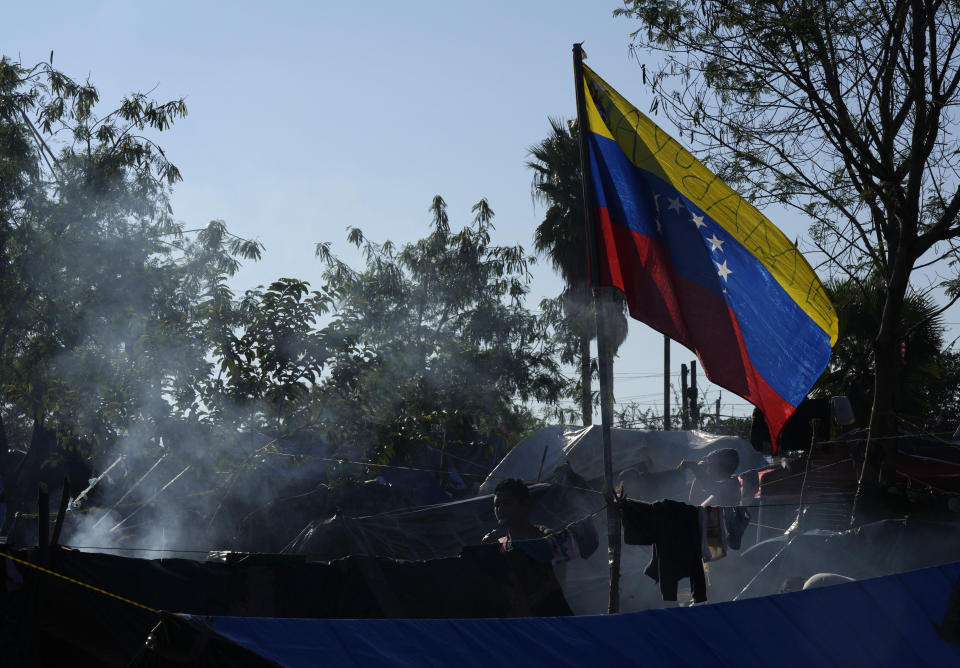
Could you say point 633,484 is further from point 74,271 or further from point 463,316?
point 463,316

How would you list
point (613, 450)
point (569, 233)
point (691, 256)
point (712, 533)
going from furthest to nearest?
point (569, 233), point (613, 450), point (712, 533), point (691, 256)

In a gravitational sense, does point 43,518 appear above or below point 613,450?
above

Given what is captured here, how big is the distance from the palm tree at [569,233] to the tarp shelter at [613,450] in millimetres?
6786

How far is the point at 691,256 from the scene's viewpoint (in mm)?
6316

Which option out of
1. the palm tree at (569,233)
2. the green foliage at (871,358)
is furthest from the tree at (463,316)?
the green foliage at (871,358)

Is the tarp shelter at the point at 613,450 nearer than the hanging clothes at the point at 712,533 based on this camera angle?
No

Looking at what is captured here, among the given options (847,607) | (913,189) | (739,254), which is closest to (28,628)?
(847,607)

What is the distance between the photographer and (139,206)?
13695 millimetres

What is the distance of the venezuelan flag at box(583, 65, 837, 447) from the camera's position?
6.23 metres

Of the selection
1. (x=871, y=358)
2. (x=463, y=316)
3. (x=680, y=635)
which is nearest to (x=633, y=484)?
(x=871, y=358)

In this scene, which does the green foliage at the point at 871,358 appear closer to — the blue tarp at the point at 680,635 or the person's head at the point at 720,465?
the person's head at the point at 720,465

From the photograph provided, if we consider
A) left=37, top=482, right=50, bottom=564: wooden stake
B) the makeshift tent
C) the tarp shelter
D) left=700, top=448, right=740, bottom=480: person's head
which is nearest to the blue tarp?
left=37, top=482, right=50, bottom=564: wooden stake

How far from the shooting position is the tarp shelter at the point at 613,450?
15.5 metres

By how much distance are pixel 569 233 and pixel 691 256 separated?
1790 cm
